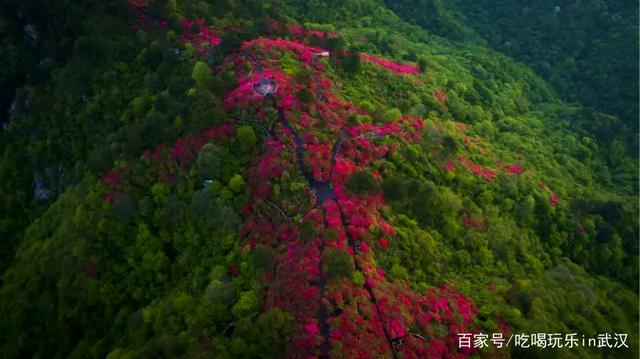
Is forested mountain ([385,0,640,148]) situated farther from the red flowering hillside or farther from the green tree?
the green tree

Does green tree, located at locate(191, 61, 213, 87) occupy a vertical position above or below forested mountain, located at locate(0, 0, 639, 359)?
above

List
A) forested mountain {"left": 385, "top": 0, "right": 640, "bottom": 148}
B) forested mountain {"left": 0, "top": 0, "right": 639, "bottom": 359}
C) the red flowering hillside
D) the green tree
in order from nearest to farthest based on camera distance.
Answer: the red flowering hillside
forested mountain {"left": 0, "top": 0, "right": 639, "bottom": 359}
the green tree
forested mountain {"left": 385, "top": 0, "right": 640, "bottom": 148}

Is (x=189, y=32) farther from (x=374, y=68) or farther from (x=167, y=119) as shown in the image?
(x=374, y=68)

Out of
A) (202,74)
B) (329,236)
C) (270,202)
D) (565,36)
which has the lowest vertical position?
(270,202)

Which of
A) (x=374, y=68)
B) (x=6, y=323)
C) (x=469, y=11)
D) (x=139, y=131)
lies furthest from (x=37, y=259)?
(x=469, y=11)

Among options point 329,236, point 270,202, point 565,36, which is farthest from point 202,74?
point 565,36

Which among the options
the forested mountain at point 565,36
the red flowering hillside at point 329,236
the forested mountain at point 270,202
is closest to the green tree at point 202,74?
the forested mountain at point 270,202

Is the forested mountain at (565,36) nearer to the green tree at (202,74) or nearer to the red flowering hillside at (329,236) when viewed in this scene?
the red flowering hillside at (329,236)

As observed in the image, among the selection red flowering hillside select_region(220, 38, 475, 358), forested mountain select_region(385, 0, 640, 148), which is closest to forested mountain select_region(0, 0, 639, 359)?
red flowering hillside select_region(220, 38, 475, 358)

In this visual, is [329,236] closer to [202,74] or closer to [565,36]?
[202,74]
